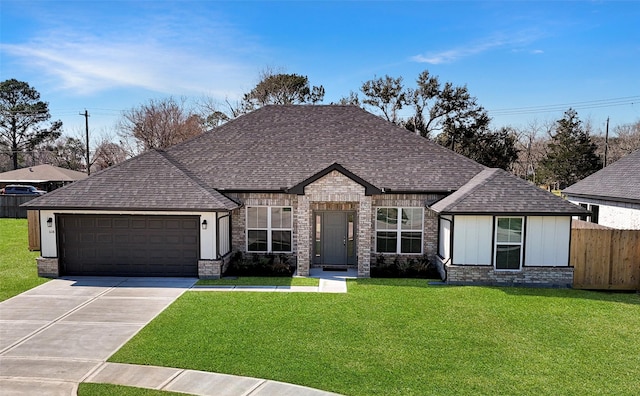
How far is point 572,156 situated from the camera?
133ft

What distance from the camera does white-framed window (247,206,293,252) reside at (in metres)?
15.2

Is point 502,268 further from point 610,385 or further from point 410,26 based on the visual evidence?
point 410,26

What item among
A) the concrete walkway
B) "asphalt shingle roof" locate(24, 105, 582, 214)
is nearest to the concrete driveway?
the concrete walkway

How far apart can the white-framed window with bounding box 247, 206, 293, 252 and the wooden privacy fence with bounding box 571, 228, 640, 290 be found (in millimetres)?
9240

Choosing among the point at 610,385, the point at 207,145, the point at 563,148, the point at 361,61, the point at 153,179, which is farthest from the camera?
the point at 563,148

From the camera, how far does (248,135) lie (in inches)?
698

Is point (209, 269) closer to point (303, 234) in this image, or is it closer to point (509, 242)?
point (303, 234)

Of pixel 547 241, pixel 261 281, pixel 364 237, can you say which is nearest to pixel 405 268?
pixel 364 237

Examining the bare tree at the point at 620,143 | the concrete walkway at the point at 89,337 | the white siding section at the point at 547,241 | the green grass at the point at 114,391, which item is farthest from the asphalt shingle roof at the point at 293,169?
the bare tree at the point at 620,143

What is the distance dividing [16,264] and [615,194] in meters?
23.2

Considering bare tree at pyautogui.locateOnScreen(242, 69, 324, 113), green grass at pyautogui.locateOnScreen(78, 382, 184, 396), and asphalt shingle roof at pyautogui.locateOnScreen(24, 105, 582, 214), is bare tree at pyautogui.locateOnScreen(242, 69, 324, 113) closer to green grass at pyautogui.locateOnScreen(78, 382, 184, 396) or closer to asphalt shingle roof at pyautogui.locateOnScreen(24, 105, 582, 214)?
asphalt shingle roof at pyautogui.locateOnScreen(24, 105, 582, 214)

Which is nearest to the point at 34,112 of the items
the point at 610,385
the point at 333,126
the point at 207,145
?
the point at 207,145

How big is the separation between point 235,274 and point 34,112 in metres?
45.8

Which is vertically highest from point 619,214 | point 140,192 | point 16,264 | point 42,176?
point 42,176
